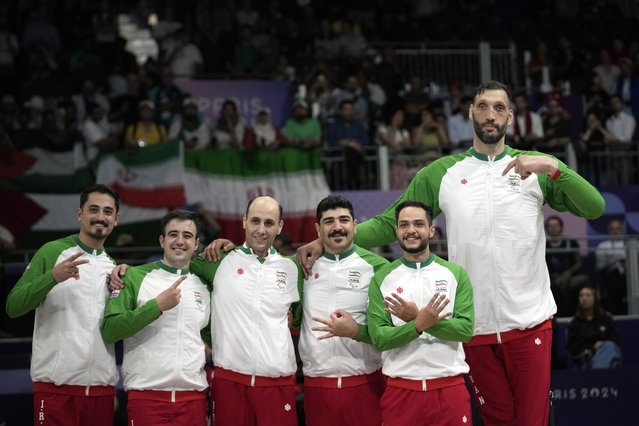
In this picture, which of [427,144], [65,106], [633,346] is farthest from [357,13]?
[633,346]

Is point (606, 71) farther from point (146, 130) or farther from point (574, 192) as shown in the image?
point (574, 192)

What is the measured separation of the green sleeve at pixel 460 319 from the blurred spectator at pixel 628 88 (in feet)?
38.1

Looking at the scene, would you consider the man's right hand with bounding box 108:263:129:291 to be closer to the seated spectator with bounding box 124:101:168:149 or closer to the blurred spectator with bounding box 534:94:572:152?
the seated spectator with bounding box 124:101:168:149

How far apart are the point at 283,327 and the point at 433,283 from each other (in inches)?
47.1

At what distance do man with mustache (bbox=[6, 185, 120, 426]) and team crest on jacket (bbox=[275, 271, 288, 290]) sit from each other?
126cm

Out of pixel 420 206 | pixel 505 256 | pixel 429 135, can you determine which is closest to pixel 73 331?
pixel 420 206

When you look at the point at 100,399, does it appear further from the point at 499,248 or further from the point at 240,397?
the point at 499,248

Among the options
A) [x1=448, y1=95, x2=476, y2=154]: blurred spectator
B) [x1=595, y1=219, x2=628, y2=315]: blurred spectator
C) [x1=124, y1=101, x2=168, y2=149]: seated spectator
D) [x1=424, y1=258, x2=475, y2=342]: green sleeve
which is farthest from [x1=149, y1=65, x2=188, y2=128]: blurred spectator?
[x1=424, y1=258, x2=475, y2=342]: green sleeve

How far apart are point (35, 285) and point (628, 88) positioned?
43.0 ft

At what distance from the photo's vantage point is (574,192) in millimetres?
6508

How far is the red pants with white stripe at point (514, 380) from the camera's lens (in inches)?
260

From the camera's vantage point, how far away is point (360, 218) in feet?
46.0

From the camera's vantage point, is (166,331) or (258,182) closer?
(166,331)

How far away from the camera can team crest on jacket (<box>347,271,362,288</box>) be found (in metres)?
7.38
